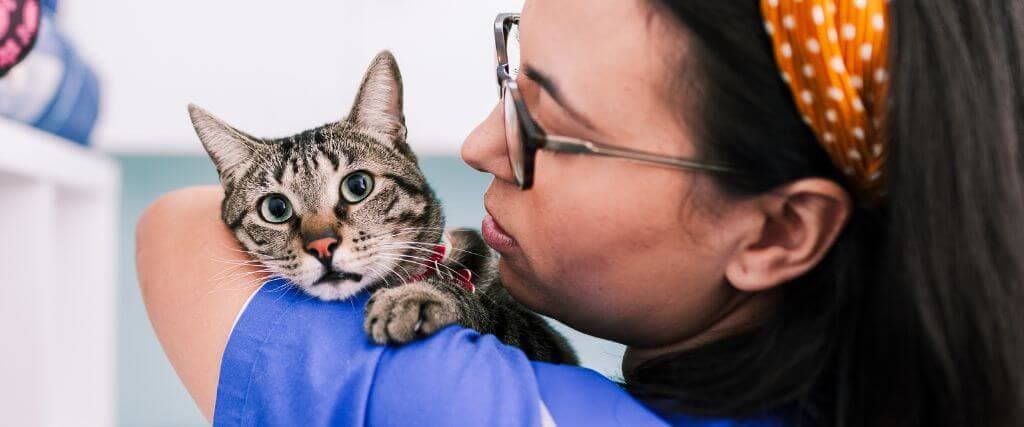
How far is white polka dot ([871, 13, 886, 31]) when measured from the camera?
0.62 metres

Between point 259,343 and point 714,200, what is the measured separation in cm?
45

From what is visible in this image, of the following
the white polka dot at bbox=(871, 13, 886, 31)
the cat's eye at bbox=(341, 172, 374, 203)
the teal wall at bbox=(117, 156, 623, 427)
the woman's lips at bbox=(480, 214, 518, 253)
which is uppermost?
the white polka dot at bbox=(871, 13, 886, 31)

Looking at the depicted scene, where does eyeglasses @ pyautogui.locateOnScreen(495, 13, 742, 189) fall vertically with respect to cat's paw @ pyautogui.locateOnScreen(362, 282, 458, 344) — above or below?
above

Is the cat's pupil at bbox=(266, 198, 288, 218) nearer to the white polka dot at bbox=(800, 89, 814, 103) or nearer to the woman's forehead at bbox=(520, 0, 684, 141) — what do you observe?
the woman's forehead at bbox=(520, 0, 684, 141)

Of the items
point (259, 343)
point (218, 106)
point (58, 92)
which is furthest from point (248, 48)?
point (259, 343)

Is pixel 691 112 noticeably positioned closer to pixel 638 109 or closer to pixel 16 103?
pixel 638 109

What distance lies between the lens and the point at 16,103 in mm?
898

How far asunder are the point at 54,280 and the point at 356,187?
44cm

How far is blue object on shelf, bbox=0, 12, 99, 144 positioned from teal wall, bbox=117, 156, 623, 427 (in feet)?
2.86

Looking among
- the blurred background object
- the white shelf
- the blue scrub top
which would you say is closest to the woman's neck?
the blue scrub top

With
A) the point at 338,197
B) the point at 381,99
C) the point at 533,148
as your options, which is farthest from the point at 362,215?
the point at 533,148

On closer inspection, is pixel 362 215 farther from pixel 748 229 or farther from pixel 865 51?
pixel 865 51

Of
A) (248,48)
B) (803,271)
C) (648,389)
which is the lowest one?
(648,389)

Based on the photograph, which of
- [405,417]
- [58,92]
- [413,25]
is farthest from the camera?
[413,25]
